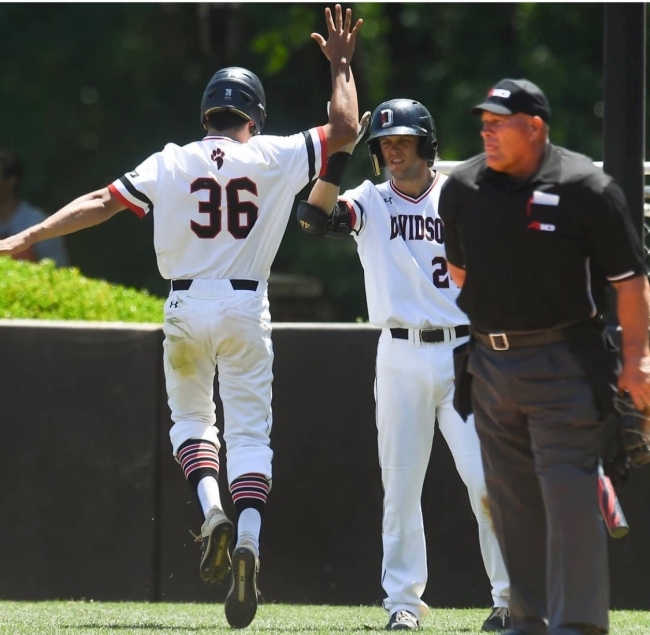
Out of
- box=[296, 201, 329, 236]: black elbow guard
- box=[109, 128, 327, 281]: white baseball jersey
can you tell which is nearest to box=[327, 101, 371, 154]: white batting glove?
box=[109, 128, 327, 281]: white baseball jersey

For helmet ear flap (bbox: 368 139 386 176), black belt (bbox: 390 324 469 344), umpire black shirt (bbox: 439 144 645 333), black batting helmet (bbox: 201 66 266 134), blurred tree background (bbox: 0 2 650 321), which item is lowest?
black belt (bbox: 390 324 469 344)

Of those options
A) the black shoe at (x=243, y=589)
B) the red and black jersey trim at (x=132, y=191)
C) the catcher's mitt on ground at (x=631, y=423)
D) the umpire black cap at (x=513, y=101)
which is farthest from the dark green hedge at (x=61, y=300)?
the catcher's mitt on ground at (x=631, y=423)

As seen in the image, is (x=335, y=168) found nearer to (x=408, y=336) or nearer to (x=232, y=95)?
(x=232, y=95)

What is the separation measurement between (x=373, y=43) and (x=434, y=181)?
10.8 metres

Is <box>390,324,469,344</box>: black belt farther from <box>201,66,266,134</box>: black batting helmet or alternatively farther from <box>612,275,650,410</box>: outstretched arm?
<box>612,275,650,410</box>: outstretched arm

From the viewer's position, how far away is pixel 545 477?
488 cm

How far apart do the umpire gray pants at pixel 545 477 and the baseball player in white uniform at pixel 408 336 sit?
1.10m

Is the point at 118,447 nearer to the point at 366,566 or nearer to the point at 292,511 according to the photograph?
the point at 292,511

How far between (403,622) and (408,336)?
1222 millimetres

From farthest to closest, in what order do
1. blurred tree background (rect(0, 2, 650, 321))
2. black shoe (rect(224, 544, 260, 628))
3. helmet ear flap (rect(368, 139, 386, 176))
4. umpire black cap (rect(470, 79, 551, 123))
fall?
blurred tree background (rect(0, 2, 650, 321))
helmet ear flap (rect(368, 139, 386, 176))
black shoe (rect(224, 544, 260, 628))
umpire black cap (rect(470, 79, 551, 123))

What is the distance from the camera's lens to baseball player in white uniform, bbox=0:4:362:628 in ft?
20.2

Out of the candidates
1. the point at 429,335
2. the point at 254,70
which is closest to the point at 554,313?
the point at 429,335

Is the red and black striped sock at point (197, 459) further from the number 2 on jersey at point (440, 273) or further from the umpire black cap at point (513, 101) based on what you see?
the umpire black cap at point (513, 101)

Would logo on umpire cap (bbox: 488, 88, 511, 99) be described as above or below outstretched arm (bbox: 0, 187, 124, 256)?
above
